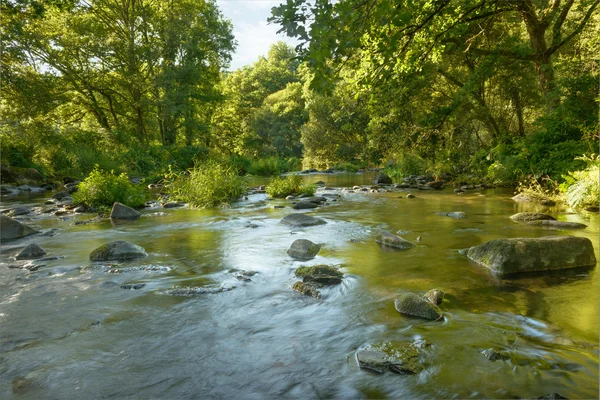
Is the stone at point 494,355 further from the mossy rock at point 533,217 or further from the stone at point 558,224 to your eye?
the mossy rock at point 533,217

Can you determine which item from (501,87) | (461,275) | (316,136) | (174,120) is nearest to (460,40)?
(501,87)

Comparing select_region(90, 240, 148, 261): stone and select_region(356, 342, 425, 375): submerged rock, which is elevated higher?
select_region(90, 240, 148, 261): stone

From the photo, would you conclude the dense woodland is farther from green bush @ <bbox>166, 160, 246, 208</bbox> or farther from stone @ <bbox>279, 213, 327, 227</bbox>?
stone @ <bbox>279, 213, 327, 227</bbox>

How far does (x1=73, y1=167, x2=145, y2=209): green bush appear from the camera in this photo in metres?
11.4

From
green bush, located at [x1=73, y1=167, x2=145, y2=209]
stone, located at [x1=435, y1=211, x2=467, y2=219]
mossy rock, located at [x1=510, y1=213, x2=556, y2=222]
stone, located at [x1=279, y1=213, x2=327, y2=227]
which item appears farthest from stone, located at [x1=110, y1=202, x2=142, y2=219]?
mossy rock, located at [x1=510, y1=213, x2=556, y2=222]

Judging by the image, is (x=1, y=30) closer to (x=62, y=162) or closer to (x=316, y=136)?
(x=62, y=162)

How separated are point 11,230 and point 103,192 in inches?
139

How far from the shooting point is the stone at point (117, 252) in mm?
6199

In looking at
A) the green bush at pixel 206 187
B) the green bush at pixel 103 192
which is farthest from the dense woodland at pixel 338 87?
the green bush at pixel 103 192

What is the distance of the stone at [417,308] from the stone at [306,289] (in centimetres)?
95

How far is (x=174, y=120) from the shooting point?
30.9 meters

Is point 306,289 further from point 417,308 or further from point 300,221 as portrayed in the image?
point 300,221

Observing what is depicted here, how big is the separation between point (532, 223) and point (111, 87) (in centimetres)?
2906

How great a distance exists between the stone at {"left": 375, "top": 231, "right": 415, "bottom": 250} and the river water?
177 mm
